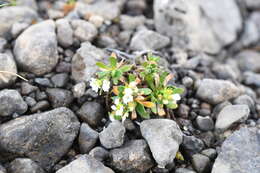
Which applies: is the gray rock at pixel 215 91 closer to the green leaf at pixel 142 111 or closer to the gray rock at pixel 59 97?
the green leaf at pixel 142 111

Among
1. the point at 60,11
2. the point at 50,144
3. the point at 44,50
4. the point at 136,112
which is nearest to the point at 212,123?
the point at 136,112

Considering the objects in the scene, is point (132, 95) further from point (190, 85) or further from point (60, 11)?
point (60, 11)

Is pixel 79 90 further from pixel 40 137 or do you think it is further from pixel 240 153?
pixel 240 153

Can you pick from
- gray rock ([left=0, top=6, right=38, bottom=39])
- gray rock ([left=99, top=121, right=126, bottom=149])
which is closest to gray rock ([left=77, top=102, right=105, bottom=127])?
gray rock ([left=99, top=121, right=126, bottom=149])

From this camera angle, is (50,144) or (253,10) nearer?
(50,144)

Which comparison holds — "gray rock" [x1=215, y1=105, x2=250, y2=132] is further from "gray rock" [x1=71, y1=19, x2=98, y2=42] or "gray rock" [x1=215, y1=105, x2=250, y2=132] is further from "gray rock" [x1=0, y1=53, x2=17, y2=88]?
"gray rock" [x1=0, y1=53, x2=17, y2=88]

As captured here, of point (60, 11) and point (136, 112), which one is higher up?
point (60, 11)

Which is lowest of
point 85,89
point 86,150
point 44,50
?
point 86,150

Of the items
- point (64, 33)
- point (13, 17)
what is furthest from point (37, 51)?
point (13, 17)
